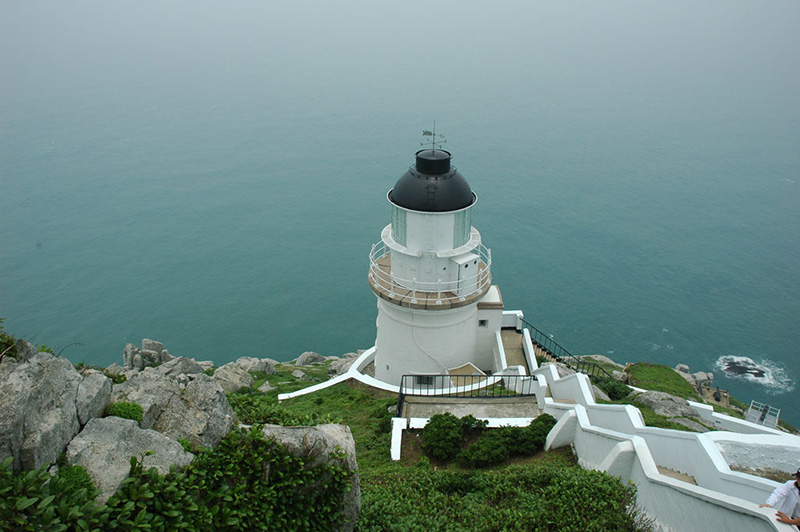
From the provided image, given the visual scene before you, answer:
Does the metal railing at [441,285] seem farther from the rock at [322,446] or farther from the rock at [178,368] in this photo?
the rock at [322,446]

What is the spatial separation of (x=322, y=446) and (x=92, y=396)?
376 centimetres

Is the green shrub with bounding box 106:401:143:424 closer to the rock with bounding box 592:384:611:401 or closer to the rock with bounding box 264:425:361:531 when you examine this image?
the rock with bounding box 264:425:361:531

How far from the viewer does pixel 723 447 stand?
1168 centimetres

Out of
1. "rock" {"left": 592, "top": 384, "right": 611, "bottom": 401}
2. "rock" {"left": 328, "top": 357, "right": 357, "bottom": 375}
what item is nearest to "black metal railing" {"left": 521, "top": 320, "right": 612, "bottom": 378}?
"rock" {"left": 592, "top": 384, "right": 611, "bottom": 401}

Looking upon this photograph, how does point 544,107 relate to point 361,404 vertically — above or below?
above

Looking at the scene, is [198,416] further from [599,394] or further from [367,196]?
[367,196]

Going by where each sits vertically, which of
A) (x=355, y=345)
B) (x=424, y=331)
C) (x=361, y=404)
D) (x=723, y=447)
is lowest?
(x=355, y=345)

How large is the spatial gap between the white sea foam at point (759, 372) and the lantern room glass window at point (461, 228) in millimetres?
33918

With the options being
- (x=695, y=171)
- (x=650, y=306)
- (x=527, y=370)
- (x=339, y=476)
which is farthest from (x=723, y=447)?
(x=695, y=171)

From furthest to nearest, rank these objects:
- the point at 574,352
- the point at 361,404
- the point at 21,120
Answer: the point at 21,120
the point at 574,352
the point at 361,404

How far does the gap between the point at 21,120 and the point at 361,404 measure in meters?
94.4

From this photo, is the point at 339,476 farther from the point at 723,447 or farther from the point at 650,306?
the point at 650,306

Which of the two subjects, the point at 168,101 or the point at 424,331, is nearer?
the point at 424,331

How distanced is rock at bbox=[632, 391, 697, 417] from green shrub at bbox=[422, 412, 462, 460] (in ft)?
21.8
